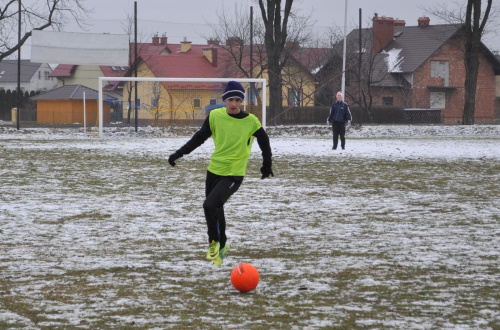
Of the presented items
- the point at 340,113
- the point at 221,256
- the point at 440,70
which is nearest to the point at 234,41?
the point at 440,70

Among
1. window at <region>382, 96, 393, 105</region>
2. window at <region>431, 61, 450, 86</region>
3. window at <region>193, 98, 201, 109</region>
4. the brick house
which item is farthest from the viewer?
window at <region>431, 61, 450, 86</region>

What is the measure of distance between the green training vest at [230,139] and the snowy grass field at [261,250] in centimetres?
89

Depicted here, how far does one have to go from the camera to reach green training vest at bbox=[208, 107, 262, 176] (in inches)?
294

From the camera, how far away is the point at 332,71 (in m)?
59.0

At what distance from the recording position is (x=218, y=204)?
7.49m

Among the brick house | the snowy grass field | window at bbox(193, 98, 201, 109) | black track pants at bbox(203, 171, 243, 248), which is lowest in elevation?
the snowy grass field

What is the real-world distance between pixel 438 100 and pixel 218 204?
2353 inches

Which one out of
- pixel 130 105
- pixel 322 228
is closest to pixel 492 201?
pixel 322 228

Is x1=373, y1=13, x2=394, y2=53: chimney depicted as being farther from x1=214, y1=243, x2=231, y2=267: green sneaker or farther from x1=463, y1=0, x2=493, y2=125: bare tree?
x1=214, y1=243, x2=231, y2=267: green sneaker

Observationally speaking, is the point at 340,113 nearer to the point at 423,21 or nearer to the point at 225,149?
the point at 225,149

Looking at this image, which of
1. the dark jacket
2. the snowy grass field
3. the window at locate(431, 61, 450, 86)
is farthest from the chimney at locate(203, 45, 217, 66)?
the snowy grass field

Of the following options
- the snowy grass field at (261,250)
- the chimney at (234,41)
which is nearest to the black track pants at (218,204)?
the snowy grass field at (261,250)

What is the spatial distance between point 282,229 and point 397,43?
A: 58.5 meters

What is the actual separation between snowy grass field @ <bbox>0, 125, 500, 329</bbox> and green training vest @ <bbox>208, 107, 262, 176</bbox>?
35.1 inches
